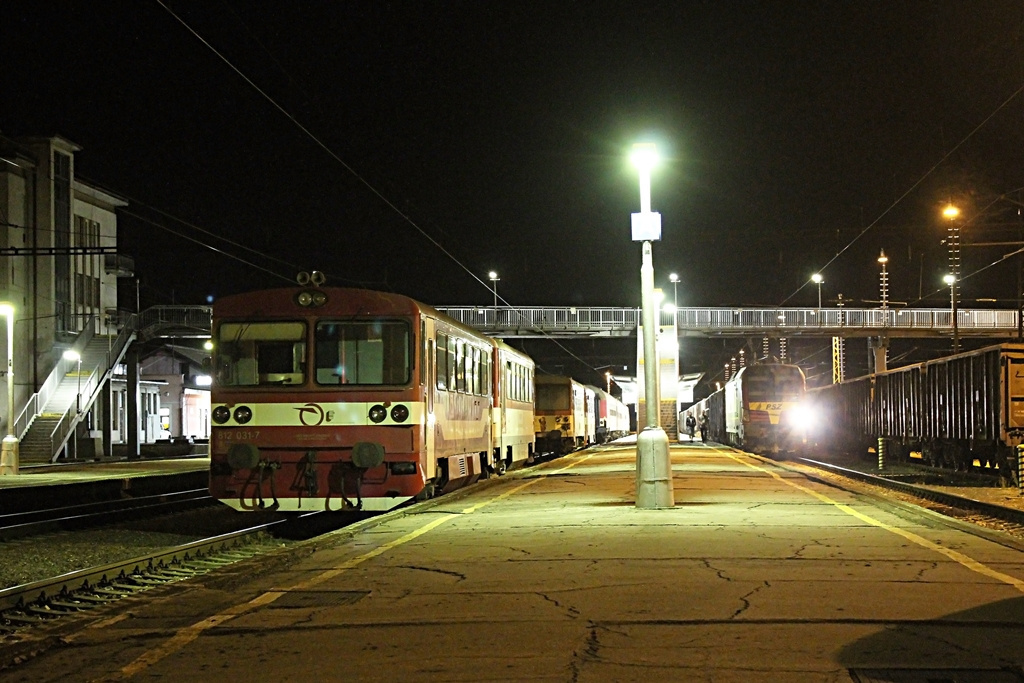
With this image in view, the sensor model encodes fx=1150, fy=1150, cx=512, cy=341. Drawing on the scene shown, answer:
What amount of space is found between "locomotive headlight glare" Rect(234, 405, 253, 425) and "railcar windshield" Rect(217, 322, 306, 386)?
0.34 meters

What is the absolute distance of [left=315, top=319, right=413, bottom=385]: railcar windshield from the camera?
14.3m

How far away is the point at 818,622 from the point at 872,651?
2.79 ft

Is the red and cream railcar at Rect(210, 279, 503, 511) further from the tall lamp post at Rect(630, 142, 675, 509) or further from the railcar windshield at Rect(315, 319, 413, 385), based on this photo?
the tall lamp post at Rect(630, 142, 675, 509)

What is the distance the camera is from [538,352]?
81688 millimetres

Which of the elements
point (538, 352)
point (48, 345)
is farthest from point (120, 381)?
point (538, 352)

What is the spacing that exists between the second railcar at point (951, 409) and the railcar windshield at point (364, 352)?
50.6 feet

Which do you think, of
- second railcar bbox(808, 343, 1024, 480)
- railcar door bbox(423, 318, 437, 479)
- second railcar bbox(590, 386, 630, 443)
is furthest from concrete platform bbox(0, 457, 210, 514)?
second railcar bbox(590, 386, 630, 443)

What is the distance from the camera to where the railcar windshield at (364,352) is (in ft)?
46.9

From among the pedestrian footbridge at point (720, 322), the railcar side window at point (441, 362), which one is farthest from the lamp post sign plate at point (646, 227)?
the pedestrian footbridge at point (720, 322)

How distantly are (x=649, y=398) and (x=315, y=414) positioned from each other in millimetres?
4708

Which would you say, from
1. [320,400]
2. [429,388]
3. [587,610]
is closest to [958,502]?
[429,388]

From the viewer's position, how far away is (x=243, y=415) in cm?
1418

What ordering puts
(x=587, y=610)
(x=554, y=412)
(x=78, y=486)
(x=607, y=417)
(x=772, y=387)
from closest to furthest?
(x=587, y=610) < (x=78, y=486) < (x=554, y=412) < (x=772, y=387) < (x=607, y=417)

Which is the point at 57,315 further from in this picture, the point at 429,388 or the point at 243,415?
the point at 429,388
